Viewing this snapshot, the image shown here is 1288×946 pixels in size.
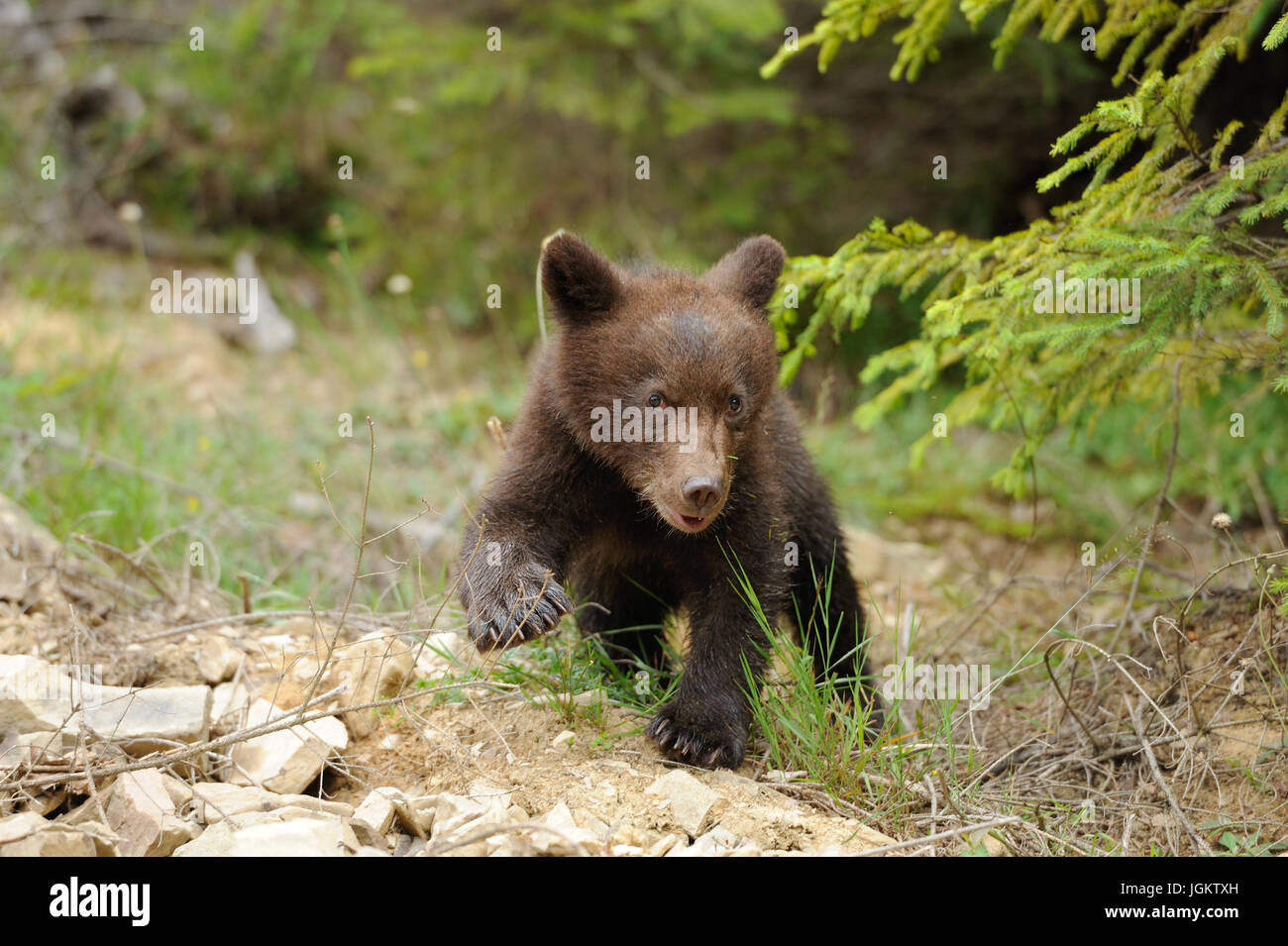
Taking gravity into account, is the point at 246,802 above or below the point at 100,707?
below

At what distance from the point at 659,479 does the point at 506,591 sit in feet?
2.20

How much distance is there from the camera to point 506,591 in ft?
12.6

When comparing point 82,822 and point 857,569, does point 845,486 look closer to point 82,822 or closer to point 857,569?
point 857,569

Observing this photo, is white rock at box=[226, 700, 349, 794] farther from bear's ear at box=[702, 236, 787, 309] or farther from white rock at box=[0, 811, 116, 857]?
bear's ear at box=[702, 236, 787, 309]

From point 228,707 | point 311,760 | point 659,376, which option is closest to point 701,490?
point 659,376

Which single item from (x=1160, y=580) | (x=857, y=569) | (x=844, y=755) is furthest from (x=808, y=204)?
(x=844, y=755)

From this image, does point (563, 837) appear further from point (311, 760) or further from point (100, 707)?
point (100, 707)

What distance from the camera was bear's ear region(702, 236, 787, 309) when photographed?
4477mm

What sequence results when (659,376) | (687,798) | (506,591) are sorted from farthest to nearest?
(659,376), (506,591), (687,798)

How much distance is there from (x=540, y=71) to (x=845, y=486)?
172 inches

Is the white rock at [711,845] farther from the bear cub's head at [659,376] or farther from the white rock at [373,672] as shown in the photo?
the white rock at [373,672]

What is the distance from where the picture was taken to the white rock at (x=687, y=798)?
3328mm

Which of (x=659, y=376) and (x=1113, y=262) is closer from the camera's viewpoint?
(x=1113, y=262)

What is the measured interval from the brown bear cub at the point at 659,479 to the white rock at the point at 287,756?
62cm
